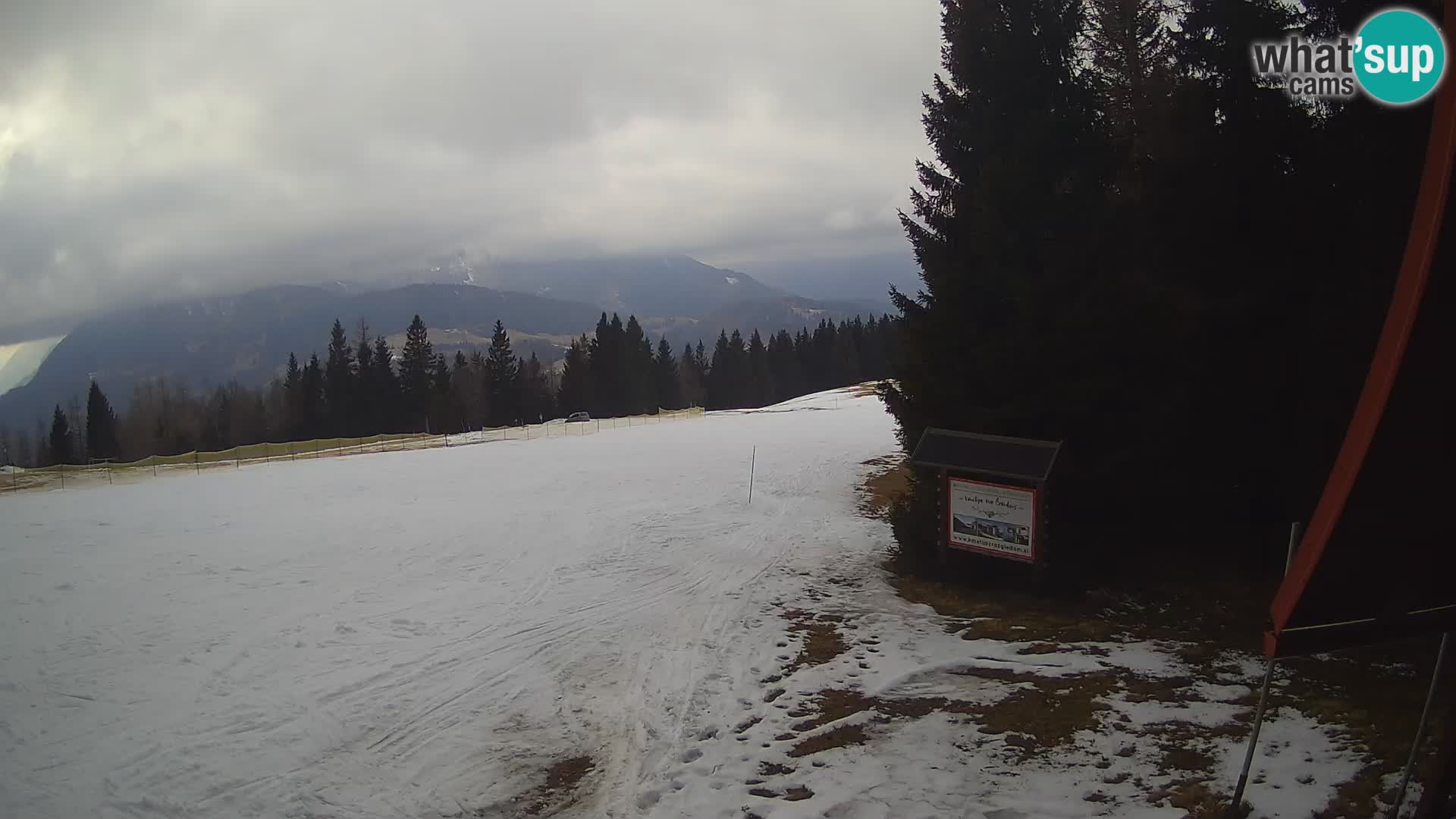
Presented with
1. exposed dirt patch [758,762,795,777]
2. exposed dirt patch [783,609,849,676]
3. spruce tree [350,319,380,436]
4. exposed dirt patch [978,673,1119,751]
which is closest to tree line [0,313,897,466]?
spruce tree [350,319,380,436]

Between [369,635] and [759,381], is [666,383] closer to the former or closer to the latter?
[759,381]

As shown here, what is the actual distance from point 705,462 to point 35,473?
28.2 m

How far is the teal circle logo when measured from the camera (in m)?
5.82

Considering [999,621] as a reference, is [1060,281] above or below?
above

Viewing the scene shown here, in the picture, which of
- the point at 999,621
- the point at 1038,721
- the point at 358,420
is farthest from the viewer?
the point at 358,420

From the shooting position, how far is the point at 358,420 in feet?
236

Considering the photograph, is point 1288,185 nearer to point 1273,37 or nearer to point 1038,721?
point 1273,37

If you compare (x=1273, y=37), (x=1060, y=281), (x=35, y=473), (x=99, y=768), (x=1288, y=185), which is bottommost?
(x=99, y=768)

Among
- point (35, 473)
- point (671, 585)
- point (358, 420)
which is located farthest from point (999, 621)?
point (358, 420)

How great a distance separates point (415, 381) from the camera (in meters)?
74.0

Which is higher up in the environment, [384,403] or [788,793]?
[384,403]

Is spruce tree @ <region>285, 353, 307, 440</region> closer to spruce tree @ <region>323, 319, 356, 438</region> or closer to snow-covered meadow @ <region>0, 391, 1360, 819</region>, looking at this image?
spruce tree @ <region>323, 319, 356, 438</region>

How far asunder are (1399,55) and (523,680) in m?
11.5
